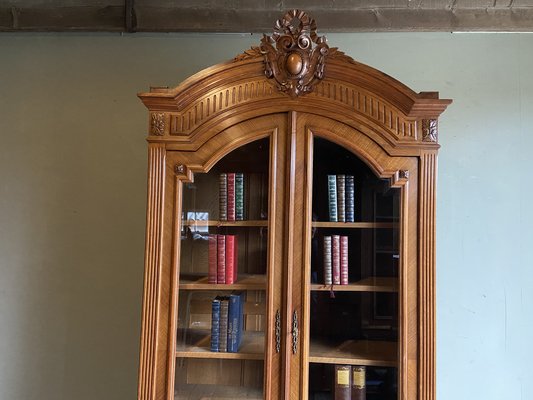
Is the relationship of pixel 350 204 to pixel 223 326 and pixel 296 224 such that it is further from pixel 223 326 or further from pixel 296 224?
pixel 223 326

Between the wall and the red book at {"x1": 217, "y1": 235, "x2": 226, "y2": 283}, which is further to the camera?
the wall

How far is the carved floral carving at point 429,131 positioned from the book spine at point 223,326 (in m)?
0.80

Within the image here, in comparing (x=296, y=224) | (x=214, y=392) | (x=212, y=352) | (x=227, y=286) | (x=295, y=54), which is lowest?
(x=214, y=392)

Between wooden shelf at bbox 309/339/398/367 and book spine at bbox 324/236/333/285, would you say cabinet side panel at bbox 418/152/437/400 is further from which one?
book spine at bbox 324/236/333/285

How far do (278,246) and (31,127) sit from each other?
1.21m

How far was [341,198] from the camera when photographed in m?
1.30

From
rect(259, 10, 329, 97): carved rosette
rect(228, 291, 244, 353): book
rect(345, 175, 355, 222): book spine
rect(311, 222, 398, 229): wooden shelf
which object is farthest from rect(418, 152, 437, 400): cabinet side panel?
rect(228, 291, 244, 353): book

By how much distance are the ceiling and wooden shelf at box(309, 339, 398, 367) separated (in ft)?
3.95

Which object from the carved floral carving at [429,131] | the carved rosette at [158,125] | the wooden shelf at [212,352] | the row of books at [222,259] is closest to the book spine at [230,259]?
the row of books at [222,259]

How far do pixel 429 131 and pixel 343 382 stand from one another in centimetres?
82

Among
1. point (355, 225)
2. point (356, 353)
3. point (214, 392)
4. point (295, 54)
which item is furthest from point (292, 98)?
point (214, 392)

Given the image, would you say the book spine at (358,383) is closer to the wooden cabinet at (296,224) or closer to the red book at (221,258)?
the wooden cabinet at (296,224)

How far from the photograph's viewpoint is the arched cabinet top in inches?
47.9

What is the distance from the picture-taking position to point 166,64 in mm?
1692
